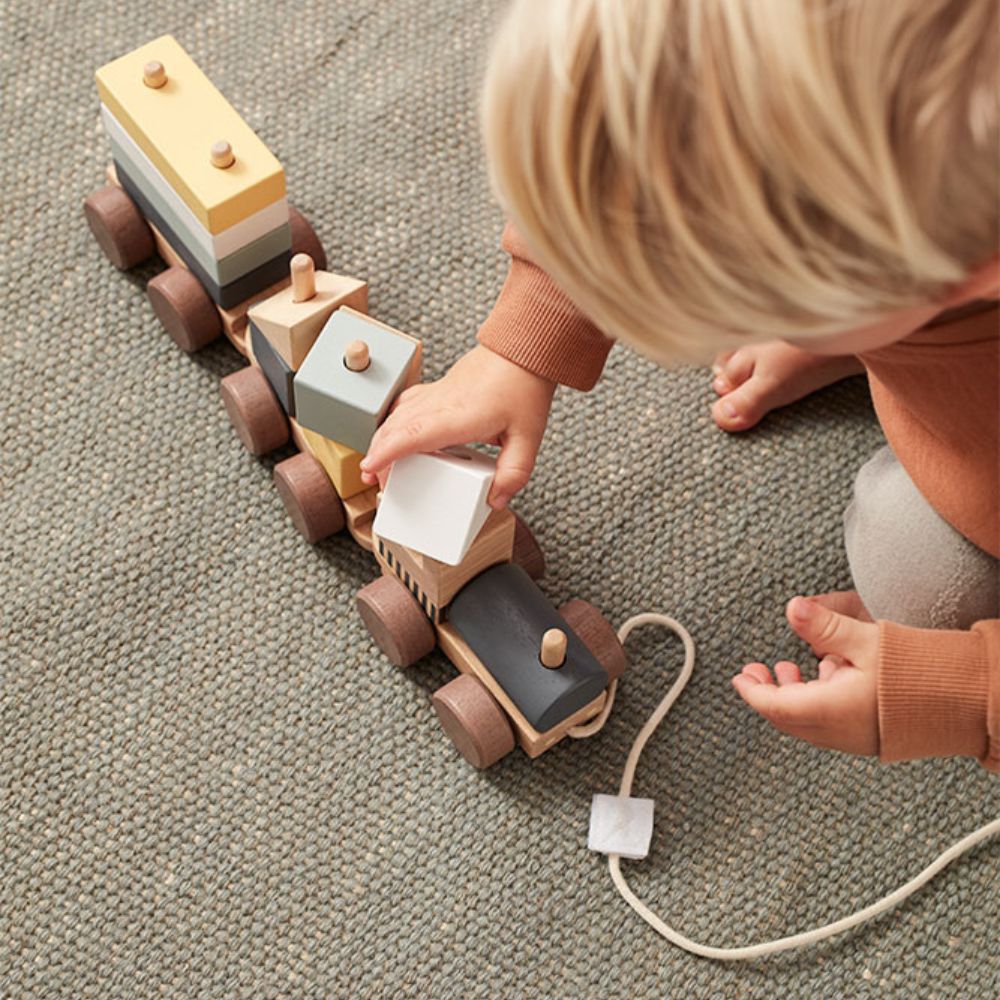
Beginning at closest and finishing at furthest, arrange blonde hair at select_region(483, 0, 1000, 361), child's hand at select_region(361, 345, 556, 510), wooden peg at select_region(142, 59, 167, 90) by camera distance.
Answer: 1. blonde hair at select_region(483, 0, 1000, 361)
2. child's hand at select_region(361, 345, 556, 510)
3. wooden peg at select_region(142, 59, 167, 90)

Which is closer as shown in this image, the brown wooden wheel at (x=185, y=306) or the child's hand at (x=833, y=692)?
the child's hand at (x=833, y=692)

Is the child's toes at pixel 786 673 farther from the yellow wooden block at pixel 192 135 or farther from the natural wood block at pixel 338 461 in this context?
the yellow wooden block at pixel 192 135

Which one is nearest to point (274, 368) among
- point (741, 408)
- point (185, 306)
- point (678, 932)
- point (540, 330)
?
point (185, 306)

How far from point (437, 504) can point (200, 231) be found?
277mm

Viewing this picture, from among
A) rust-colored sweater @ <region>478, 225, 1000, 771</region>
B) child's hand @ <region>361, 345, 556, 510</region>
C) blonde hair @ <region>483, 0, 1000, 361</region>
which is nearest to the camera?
blonde hair @ <region>483, 0, 1000, 361</region>

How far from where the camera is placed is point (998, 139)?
47 cm

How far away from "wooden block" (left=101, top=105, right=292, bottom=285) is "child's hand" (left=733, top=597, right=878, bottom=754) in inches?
17.4

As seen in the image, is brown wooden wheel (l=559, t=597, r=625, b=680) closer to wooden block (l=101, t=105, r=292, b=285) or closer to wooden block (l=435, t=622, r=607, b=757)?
wooden block (l=435, t=622, r=607, b=757)

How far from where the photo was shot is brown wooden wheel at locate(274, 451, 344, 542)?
0.92 meters

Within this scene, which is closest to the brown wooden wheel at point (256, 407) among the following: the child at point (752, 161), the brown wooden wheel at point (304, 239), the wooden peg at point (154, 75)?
the brown wooden wheel at point (304, 239)

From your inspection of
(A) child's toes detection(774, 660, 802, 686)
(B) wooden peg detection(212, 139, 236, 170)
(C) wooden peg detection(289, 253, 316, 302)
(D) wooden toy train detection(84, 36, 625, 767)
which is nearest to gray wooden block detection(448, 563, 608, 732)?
(D) wooden toy train detection(84, 36, 625, 767)

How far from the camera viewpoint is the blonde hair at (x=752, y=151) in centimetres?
46

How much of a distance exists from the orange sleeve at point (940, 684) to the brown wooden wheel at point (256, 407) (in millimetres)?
449

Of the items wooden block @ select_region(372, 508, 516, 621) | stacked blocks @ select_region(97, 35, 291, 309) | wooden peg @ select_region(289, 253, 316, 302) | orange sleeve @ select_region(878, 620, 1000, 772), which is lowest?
orange sleeve @ select_region(878, 620, 1000, 772)
